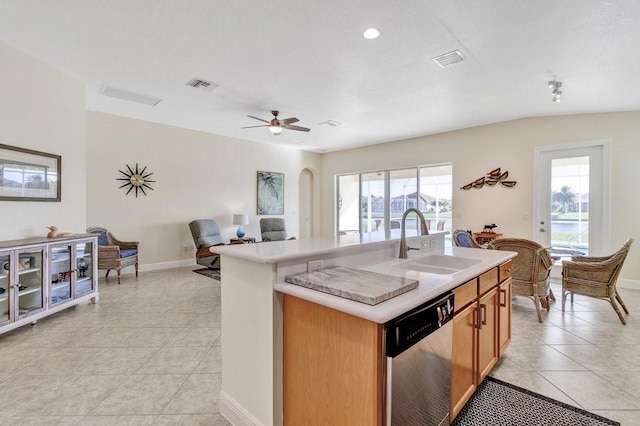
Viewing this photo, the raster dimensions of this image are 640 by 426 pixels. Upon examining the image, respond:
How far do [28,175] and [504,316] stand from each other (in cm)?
476

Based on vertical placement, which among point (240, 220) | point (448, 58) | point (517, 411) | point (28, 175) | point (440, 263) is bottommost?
point (517, 411)

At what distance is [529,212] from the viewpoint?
5.09m

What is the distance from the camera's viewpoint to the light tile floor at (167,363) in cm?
180

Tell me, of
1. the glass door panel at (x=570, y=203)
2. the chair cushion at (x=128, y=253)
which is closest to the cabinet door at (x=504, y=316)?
the glass door panel at (x=570, y=203)

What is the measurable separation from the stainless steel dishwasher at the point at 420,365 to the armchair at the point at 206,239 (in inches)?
173

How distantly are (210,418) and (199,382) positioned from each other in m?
0.41

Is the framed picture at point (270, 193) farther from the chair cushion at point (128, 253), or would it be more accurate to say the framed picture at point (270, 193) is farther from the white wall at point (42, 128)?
the white wall at point (42, 128)

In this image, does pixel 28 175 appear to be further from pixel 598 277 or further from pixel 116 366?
pixel 598 277

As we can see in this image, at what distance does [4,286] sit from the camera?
9.02ft

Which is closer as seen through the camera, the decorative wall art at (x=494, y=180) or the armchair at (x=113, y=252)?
the armchair at (x=113, y=252)

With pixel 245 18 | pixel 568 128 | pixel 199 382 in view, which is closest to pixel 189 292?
pixel 199 382

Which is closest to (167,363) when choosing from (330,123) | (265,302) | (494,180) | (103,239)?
(265,302)

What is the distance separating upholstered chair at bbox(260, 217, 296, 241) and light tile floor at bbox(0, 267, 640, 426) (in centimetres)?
338

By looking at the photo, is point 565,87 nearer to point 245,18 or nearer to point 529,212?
point 529,212
